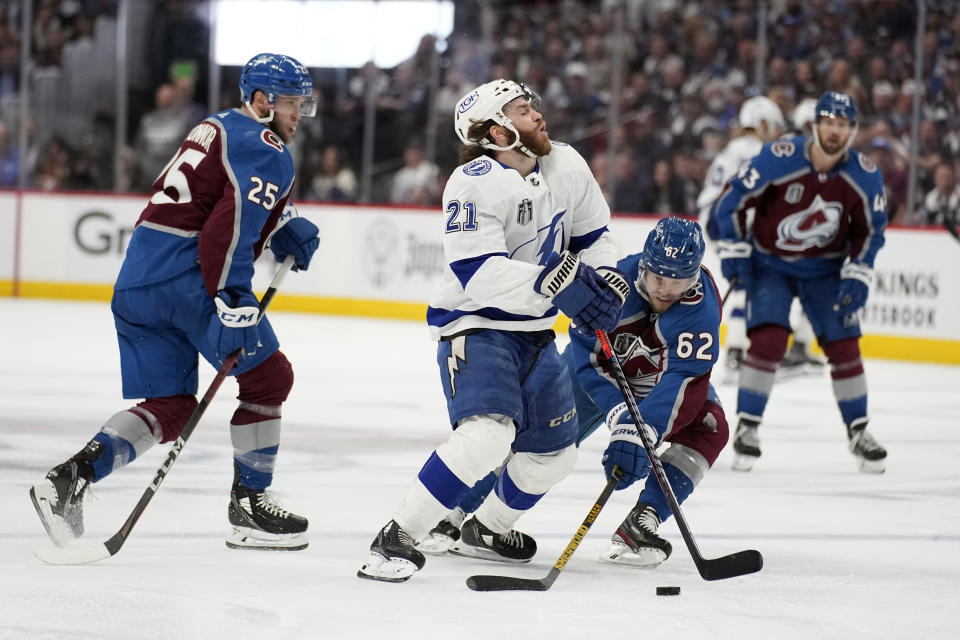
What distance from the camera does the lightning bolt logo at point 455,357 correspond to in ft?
10.2

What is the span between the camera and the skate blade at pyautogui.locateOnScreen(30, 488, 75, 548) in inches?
123

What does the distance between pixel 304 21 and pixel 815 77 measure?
3.60m

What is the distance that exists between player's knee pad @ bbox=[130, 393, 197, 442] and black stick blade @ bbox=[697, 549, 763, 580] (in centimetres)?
123

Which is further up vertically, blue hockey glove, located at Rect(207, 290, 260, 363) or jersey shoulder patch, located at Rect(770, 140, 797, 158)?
jersey shoulder patch, located at Rect(770, 140, 797, 158)

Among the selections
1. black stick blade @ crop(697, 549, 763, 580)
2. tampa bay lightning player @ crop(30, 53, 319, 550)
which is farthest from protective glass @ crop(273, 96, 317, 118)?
black stick blade @ crop(697, 549, 763, 580)

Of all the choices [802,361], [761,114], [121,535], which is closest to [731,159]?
[761,114]

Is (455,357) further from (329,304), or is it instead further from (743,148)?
(329,304)

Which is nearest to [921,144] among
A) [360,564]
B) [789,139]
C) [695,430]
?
[789,139]

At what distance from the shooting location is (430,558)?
11.1 ft

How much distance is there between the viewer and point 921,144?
8.48m

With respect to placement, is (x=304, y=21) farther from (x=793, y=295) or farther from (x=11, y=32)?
(x=793, y=295)

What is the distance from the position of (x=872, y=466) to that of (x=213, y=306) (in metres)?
2.53

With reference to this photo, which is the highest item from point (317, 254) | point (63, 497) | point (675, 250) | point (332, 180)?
point (675, 250)

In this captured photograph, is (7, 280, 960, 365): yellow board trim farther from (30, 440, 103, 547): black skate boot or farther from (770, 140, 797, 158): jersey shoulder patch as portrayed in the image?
(30, 440, 103, 547): black skate boot
